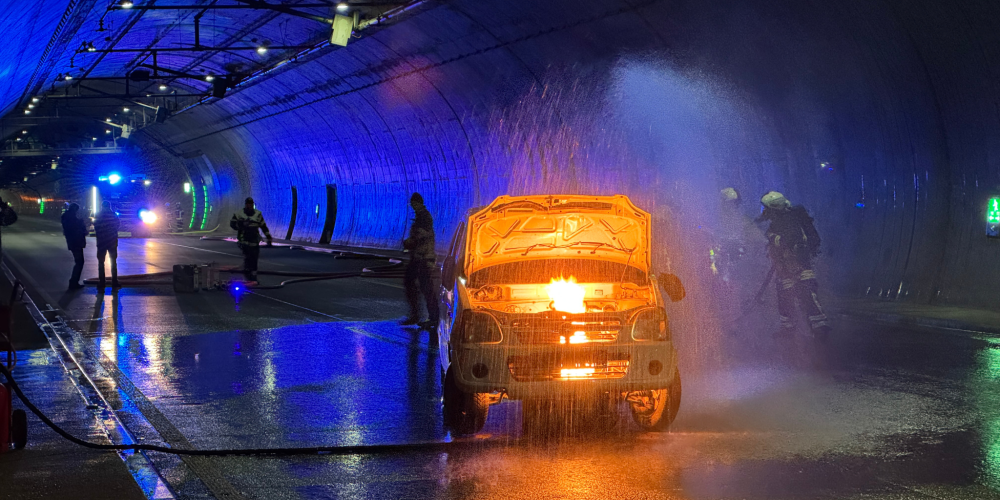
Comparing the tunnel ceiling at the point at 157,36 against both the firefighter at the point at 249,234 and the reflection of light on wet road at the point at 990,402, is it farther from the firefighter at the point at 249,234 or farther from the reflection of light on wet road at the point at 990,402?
the reflection of light on wet road at the point at 990,402

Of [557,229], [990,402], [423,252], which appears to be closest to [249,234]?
[423,252]

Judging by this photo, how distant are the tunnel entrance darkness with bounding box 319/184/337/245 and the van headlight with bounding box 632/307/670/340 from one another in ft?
128

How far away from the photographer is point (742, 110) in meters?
19.0

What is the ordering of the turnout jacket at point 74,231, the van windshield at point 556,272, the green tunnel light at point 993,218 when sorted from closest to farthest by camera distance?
the van windshield at point 556,272 < the green tunnel light at point 993,218 < the turnout jacket at point 74,231

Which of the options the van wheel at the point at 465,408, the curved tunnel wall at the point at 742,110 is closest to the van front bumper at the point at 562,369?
the van wheel at the point at 465,408

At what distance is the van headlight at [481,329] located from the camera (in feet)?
23.4

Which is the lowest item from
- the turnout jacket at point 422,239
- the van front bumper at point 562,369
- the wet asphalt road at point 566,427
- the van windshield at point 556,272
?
the wet asphalt road at point 566,427

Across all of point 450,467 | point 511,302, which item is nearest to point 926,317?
point 511,302

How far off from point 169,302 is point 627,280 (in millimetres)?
12006

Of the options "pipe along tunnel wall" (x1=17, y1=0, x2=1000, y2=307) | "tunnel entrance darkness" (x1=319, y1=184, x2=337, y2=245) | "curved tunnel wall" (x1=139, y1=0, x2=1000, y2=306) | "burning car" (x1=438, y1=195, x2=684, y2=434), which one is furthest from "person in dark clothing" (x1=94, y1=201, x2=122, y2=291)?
"tunnel entrance darkness" (x1=319, y1=184, x2=337, y2=245)

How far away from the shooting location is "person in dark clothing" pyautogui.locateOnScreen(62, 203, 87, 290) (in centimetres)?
2019

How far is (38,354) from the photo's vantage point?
1135cm

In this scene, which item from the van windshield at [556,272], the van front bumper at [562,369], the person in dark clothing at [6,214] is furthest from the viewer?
the person in dark clothing at [6,214]

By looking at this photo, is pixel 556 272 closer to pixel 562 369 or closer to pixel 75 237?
pixel 562 369
